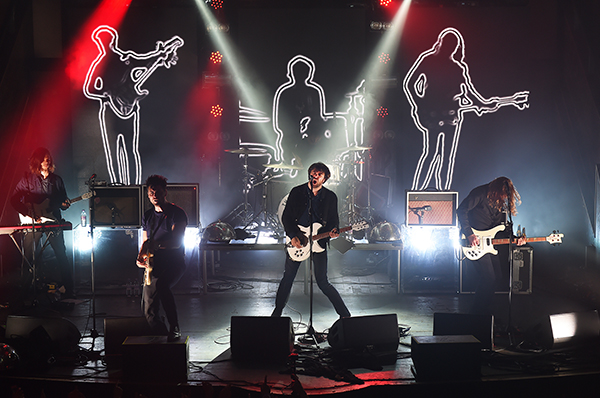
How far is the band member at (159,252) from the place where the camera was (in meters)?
4.11

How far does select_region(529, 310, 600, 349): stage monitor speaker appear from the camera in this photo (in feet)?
13.4

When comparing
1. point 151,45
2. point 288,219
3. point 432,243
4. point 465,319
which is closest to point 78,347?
point 288,219

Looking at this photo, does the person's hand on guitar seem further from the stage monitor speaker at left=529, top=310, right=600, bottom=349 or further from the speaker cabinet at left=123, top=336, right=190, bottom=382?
the stage monitor speaker at left=529, top=310, right=600, bottom=349

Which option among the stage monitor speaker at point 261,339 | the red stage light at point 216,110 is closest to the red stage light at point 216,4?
the red stage light at point 216,110

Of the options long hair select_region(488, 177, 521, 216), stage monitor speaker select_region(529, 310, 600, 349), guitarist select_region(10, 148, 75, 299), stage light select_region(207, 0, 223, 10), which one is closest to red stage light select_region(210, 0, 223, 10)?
stage light select_region(207, 0, 223, 10)

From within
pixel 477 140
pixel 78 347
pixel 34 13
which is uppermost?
pixel 34 13

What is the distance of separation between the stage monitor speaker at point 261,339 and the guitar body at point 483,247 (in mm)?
2040

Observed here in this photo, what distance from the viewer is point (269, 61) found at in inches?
340

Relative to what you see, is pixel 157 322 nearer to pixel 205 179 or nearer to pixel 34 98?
pixel 205 179

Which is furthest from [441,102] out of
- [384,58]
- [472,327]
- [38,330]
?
[38,330]

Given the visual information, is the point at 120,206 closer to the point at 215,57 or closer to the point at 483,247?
the point at 215,57

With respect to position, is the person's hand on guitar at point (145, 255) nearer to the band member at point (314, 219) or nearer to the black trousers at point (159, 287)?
the black trousers at point (159, 287)

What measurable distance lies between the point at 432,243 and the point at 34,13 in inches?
298

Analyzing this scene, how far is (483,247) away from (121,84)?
21.9ft
